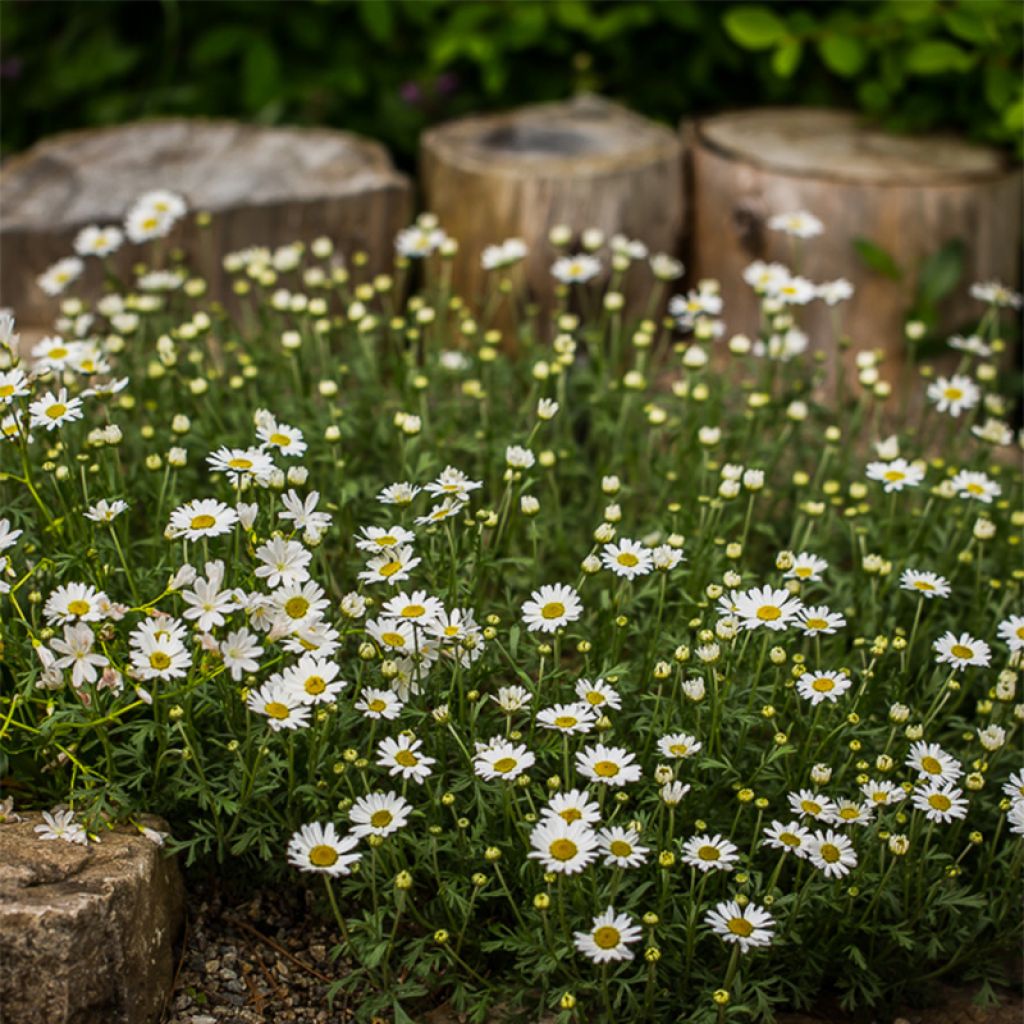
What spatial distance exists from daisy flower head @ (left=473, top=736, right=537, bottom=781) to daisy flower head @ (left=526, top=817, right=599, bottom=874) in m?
0.10

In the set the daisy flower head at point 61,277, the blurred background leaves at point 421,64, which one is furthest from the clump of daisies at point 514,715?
the blurred background leaves at point 421,64

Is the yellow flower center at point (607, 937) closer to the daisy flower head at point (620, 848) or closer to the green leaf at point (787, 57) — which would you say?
the daisy flower head at point (620, 848)

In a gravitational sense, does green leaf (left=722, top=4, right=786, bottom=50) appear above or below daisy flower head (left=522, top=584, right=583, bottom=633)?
above

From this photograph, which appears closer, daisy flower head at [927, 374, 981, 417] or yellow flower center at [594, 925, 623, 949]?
yellow flower center at [594, 925, 623, 949]

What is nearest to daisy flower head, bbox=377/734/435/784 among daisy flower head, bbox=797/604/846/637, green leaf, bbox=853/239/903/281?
daisy flower head, bbox=797/604/846/637

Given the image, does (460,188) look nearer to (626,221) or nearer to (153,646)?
(626,221)

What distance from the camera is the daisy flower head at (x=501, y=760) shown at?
2320 millimetres

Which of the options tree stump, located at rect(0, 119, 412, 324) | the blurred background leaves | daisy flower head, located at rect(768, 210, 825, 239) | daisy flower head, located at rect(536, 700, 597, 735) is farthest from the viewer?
the blurred background leaves

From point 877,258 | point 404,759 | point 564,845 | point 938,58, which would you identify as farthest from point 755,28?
point 564,845

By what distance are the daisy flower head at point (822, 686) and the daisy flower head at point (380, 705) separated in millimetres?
684

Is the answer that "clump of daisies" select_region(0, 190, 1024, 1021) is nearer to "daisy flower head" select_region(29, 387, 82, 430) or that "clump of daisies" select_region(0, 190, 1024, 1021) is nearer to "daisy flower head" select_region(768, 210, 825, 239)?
"daisy flower head" select_region(29, 387, 82, 430)

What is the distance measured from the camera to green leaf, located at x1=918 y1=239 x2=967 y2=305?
180 inches

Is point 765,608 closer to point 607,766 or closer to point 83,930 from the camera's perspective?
point 607,766

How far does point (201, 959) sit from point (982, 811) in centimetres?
146
